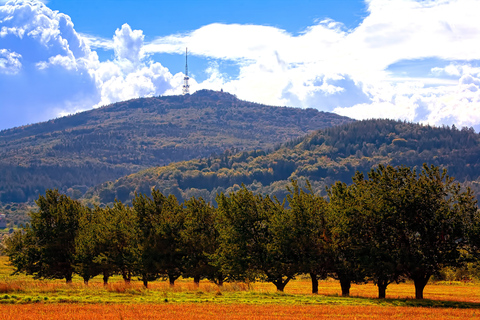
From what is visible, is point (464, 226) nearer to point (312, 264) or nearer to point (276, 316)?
point (312, 264)

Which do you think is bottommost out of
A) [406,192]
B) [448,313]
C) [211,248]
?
[448,313]

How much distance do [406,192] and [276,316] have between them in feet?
63.8

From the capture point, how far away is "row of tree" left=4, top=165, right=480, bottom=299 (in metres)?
47.6

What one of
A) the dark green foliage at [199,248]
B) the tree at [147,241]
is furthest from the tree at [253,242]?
the tree at [147,241]

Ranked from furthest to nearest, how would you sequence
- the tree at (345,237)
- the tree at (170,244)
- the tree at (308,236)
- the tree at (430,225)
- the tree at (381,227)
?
the tree at (170,244), the tree at (308,236), the tree at (345,237), the tree at (381,227), the tree at (430,225)

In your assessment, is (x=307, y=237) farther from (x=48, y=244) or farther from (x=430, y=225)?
(x=48, y=244)

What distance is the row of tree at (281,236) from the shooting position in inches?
1875

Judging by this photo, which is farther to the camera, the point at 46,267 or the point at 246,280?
the point at 46,267

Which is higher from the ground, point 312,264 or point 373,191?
point 373,191

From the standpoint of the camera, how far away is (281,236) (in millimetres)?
54031

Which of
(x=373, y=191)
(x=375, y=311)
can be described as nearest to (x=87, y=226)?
(x=373, y=191)

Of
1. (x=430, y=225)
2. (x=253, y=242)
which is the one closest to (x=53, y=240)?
(x=253, y=242)

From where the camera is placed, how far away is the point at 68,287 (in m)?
51.0

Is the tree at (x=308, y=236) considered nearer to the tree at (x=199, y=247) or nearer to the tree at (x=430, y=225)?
the tree at (x=430, y=225)
